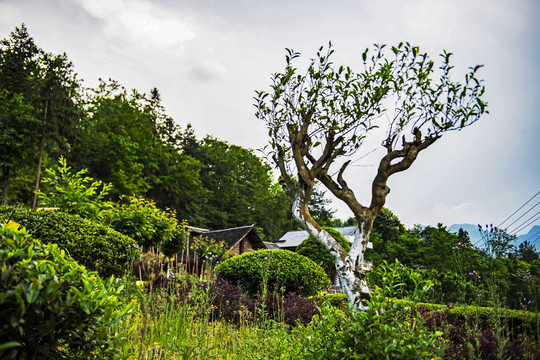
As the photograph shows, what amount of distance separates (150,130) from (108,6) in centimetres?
2155

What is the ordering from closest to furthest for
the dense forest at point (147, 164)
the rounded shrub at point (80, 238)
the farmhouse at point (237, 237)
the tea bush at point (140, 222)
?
1. the rounded shrub at point (80, 238)
2. the tea bush at point (140, 222)
3. the dense forest at point (147, 164)
4. the farmhouse at point (237, 237)

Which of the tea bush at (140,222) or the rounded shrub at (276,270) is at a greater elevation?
the tea bush at (140,222)

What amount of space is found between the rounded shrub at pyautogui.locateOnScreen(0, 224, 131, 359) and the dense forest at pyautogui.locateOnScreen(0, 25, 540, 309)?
331 cm

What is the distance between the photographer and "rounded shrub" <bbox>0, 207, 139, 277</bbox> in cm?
575

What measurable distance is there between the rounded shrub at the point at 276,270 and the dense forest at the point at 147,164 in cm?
341

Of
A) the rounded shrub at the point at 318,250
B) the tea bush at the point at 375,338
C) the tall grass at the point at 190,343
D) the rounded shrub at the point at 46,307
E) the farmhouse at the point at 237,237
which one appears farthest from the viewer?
the farmhouse at the point at 237,237

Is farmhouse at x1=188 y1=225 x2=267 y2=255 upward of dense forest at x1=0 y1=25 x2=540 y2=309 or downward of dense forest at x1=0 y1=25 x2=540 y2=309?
Answer: downward

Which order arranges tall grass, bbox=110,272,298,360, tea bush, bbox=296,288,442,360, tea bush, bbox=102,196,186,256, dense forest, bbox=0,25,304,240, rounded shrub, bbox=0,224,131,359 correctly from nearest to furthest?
rounded shrub, bbox=0,224,131,359
tea bush, bbox=296,288,442,360
tall grass, bbox=110,272,298,360
tea bush, bbox=102,196,186,256
dense forest, bbox=0,25,304,240

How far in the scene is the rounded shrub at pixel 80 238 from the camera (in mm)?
5745

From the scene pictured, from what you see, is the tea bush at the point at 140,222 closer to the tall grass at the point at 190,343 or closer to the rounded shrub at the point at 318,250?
the tall grass at the point at 190,343

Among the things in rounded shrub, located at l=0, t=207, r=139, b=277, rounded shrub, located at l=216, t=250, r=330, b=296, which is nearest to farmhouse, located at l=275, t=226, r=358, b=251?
rounded shrub, located at l=216, t=250, r=330, b=296

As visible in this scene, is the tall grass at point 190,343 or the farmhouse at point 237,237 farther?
the farmhouse at point 237,237

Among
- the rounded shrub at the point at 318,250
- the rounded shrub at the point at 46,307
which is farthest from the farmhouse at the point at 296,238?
the rounded shrub at the point at 46,307

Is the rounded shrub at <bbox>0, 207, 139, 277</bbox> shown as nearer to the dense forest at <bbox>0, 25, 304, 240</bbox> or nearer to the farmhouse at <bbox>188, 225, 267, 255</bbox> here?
the dense forest at <bbox>0, 25, 304, 240</bbox>
